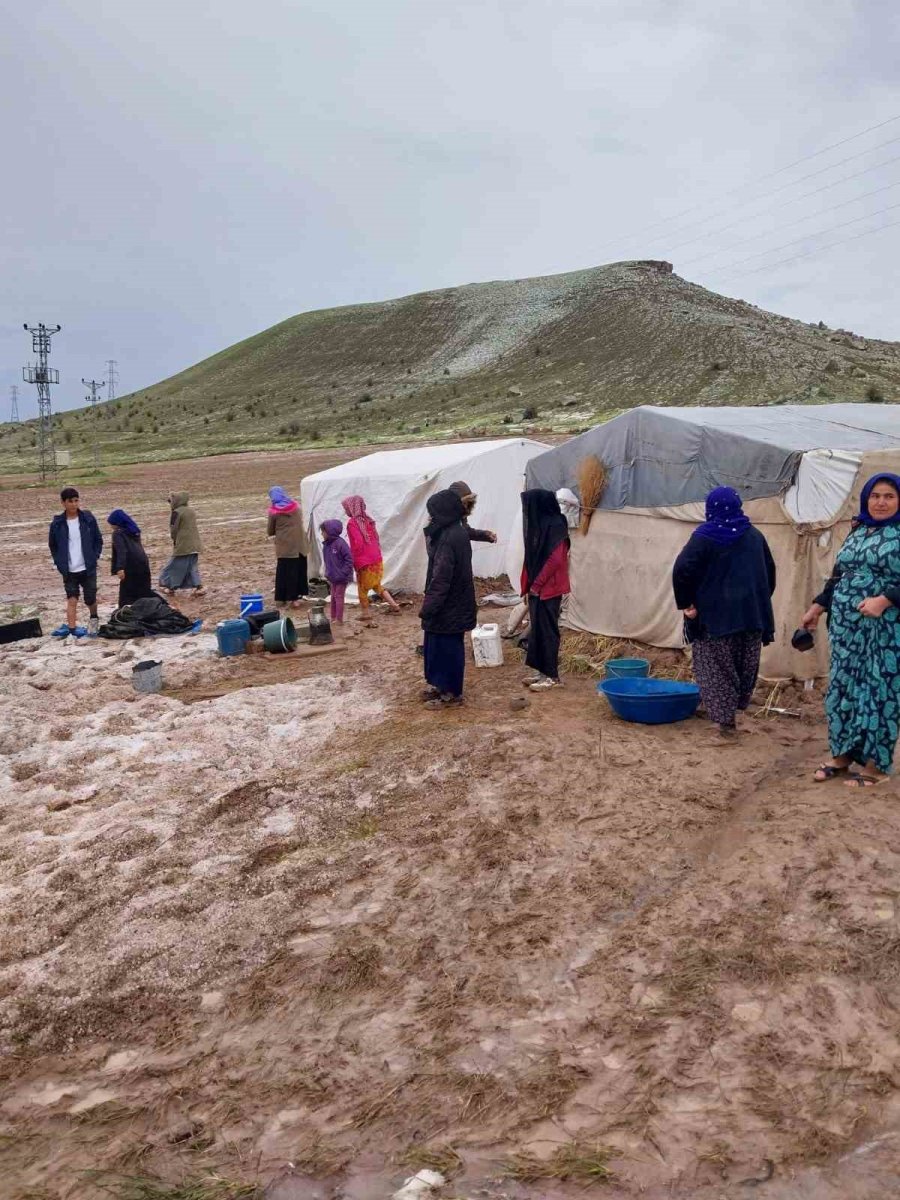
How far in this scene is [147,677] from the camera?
7.74m

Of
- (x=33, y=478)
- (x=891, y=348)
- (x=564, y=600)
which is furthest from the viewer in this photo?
(x=891, y=348)

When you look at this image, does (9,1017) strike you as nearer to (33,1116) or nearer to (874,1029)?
(33,1116)

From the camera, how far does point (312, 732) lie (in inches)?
260

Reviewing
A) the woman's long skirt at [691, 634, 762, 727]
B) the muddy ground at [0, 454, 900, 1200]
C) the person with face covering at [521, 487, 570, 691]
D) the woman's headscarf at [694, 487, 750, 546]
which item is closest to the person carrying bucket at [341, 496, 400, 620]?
the person with face covering at [521, 487, 570, 691]

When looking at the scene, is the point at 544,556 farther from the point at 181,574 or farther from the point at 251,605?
the point at 181,574

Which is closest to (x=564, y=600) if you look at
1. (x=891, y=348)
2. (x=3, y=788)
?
(x=3, y=788)

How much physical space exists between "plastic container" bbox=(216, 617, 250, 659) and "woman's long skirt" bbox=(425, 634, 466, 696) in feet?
8.75

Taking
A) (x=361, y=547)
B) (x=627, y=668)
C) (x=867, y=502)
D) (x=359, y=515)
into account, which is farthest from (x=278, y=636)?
(x=867, y=502)

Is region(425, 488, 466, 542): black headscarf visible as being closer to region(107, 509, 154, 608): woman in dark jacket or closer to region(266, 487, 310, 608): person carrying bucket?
region(107, 509, 154, 608): woman in dark jacket

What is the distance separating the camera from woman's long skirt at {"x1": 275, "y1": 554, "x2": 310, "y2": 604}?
11.3 meters

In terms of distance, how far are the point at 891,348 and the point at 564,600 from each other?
5467 centimetres

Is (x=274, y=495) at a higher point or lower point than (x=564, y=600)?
higher

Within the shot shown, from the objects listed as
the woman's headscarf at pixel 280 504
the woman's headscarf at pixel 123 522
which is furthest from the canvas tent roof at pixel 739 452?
the woman's headscarf at pixel 123 522

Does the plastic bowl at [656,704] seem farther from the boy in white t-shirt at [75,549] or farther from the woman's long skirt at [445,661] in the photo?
the boy in white t-shirt at [75,549]
